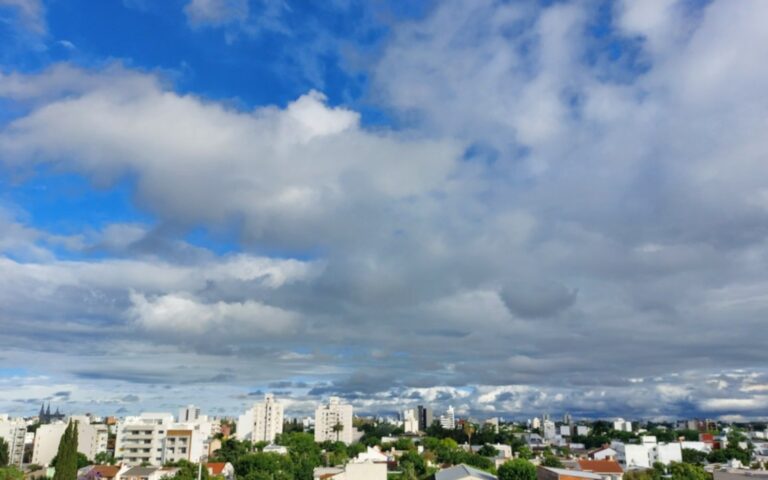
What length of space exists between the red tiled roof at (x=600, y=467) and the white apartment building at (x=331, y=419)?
8839 centimetres

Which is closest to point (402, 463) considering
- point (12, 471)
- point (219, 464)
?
point (219, 464)

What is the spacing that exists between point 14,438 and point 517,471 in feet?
321

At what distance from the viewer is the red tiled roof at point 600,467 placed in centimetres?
7697

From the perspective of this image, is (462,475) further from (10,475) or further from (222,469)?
(10,475)

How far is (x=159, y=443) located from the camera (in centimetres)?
9275

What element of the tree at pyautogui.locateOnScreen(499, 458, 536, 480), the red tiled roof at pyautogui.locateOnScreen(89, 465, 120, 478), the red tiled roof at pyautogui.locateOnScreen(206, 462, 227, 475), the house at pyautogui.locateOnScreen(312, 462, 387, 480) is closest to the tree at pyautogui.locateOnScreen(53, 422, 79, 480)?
the red tiled roof at pyautogui.locateOnScreen(89, 465, 120, 478)

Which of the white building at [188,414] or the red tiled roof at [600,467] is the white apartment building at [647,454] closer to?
the red tiled roof at [600,467]

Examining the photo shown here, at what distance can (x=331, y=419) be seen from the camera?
6457 inches

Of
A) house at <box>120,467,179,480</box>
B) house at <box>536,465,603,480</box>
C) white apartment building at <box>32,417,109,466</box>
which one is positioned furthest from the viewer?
white apartment building at <box>32,417,109,466</box>

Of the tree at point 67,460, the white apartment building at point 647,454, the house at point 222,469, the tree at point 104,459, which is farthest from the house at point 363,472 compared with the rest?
the white apartment building at point 647,454

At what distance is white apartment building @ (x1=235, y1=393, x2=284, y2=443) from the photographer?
15062cm

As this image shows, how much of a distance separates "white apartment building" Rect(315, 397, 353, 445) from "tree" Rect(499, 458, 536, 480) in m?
101

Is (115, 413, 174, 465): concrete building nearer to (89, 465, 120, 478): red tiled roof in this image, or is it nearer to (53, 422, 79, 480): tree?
(89, 465, 120, 478): red tiled roof

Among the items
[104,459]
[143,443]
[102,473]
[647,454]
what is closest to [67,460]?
[102,473]
